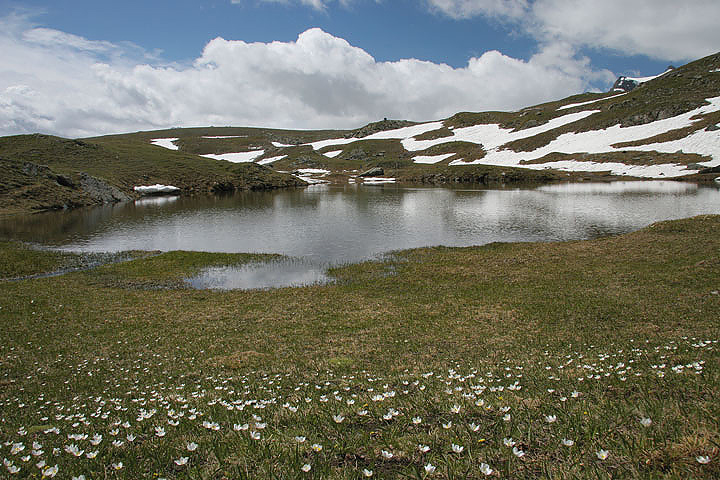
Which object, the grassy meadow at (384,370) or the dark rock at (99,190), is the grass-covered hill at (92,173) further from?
the grassy meadow at (384,370)

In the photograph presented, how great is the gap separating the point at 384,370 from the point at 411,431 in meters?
6.76

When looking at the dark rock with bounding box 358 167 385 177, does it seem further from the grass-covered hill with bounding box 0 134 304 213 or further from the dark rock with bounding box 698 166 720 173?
the dark rock with bounding box 698 166 720 173

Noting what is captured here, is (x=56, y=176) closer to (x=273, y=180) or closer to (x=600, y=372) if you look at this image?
(x=273, y=180)

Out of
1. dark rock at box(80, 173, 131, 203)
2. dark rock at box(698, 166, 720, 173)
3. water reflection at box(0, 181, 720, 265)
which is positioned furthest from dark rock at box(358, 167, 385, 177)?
dark rock at box(698, 166, 720, 173)

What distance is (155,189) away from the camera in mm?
115438

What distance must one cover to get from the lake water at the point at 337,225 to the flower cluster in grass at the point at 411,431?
22.2 meters

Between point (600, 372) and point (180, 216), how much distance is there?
73.1 meters

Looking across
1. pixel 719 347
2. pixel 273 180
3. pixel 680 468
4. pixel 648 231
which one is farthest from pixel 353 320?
pixel 273 180

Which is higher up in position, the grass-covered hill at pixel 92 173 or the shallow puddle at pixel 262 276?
the grass-covered hill at pixel 92 173

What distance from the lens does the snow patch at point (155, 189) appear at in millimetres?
112738

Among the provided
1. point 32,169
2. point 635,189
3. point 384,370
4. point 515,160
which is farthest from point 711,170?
point 32,169

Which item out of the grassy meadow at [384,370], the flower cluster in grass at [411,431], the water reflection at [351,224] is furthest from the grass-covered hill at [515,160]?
the flower cluster in grass at [411,431]

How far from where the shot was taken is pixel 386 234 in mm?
48094

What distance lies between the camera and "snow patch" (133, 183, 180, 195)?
112738 millimetres
